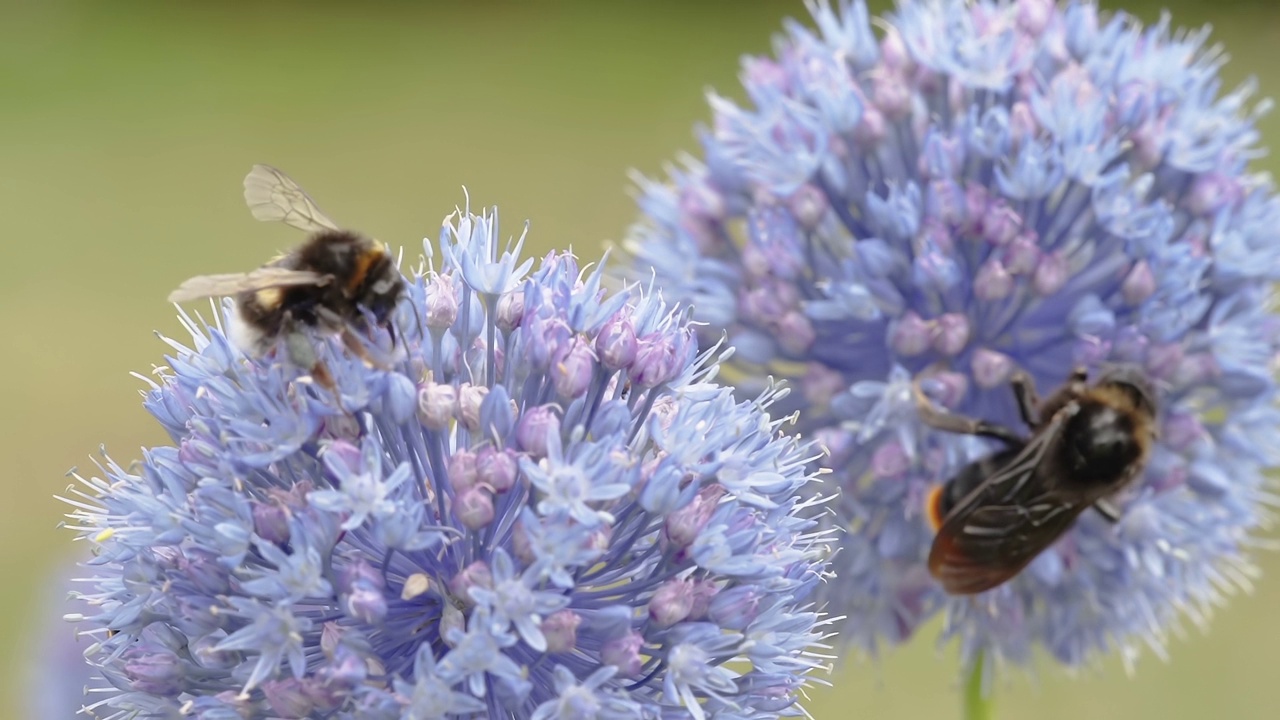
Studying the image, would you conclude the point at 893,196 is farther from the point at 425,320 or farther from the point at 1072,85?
the point at 425,320

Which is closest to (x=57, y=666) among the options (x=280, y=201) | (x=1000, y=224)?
(x=280, y=201)

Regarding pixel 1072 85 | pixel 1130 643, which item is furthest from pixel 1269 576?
pixel 1072 85

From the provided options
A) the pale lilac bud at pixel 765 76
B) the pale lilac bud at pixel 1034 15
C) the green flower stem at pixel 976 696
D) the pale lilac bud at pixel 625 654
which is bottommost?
the green flower stem at pixel 976 696

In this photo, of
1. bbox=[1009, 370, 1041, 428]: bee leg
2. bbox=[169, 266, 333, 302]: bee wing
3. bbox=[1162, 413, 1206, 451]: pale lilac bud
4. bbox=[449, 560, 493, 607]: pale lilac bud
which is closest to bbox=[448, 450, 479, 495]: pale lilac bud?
bbox=[449, 560, 493, 607]: pale lilac bud

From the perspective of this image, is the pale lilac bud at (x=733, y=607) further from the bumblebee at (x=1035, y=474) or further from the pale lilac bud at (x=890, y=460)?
the pale lilac bud at (x=890, y=460)

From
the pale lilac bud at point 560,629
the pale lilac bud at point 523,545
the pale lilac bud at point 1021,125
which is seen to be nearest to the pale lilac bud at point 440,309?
the pale lilac bud at point 523,545

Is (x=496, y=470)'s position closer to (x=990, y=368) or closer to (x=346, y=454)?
(x=346, y=454)

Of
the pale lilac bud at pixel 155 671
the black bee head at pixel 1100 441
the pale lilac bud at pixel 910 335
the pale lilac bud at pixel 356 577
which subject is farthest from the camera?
the pale lilac bud at pixel 910 335
